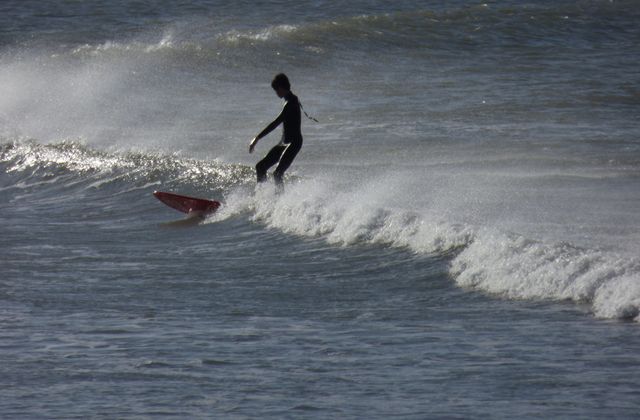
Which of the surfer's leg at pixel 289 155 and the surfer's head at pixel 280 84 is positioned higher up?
the surfer's head at pixel 280 84

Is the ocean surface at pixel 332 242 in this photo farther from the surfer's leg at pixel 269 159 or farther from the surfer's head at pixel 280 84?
the surfer's head at pixel 280 84

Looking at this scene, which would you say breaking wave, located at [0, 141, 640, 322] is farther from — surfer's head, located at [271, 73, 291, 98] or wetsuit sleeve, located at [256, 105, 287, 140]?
surfer's head, located at [271, 73, 291, 98]

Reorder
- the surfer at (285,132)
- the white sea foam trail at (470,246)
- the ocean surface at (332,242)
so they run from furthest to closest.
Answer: the surfer at (285,132), the white sea foam trail at (470,246), the ocean surface at (332,242)

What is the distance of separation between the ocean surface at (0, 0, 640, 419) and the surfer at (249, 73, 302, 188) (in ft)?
1.71

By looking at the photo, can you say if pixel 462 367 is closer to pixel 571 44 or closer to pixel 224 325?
pixel 224 325

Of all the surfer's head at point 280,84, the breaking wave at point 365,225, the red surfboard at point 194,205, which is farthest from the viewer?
the red surfboard at point 194,205

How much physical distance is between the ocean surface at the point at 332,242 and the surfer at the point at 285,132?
0.52m

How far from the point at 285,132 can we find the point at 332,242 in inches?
58.7

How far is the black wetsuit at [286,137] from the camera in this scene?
1306 centimetres

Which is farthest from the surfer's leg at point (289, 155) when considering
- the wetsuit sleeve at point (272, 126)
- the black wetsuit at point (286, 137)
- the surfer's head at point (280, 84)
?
the surfer's head at point (280, 84)

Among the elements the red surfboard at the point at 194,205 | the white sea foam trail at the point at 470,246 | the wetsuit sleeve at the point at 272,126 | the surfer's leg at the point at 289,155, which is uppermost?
the wetsuit sleeve at the point at 272,126

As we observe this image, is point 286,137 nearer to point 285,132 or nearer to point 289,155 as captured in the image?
point 285,132

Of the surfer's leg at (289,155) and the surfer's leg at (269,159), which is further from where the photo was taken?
the surfer's leg at (269,159)

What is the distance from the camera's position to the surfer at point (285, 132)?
42.0ft
